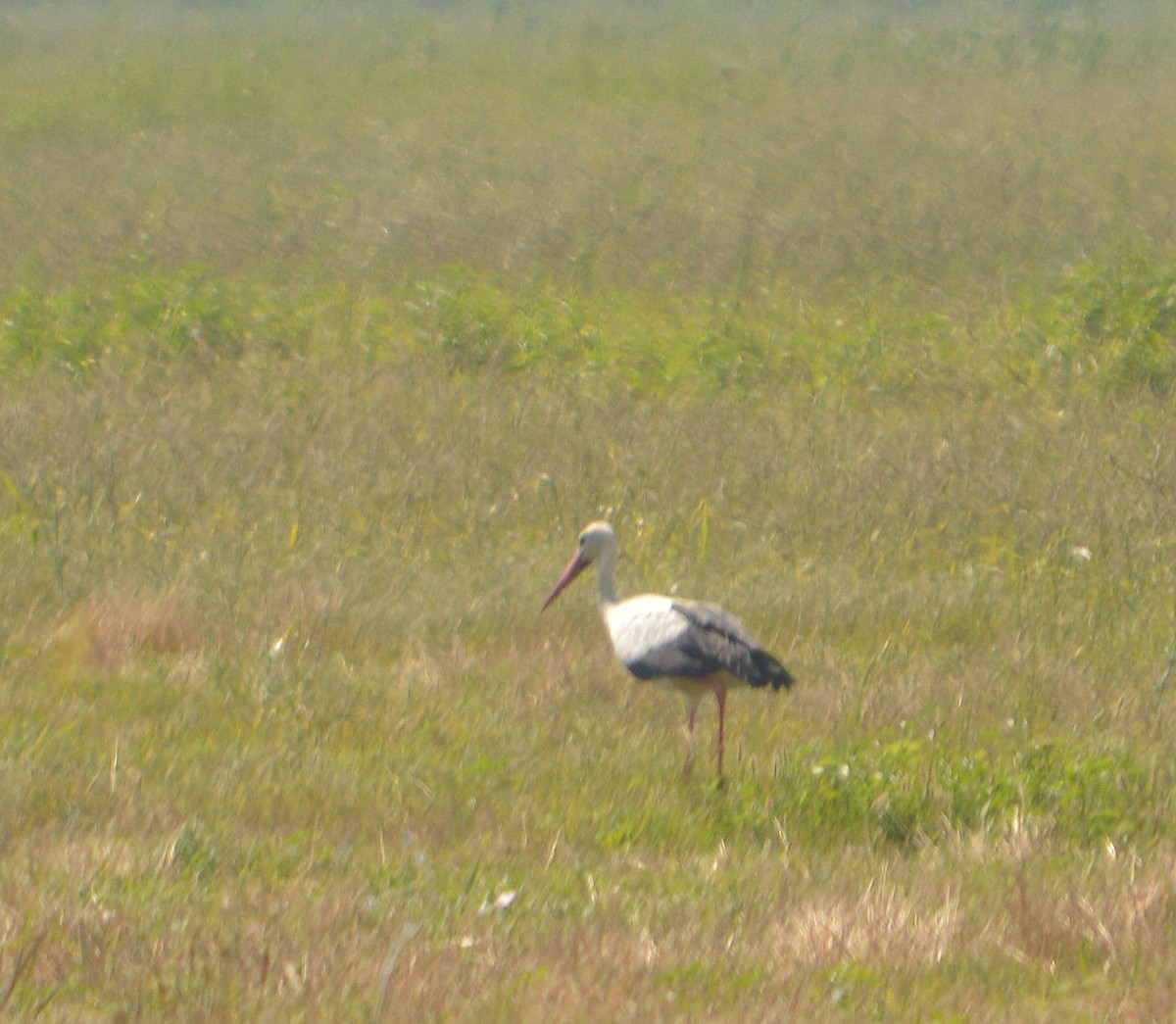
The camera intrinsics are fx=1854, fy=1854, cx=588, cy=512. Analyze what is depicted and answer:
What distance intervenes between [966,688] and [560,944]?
8.43ft

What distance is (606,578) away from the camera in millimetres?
6492

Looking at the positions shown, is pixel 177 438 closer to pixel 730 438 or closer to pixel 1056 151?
pixel 730 438

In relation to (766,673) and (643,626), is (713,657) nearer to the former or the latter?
(766,673)

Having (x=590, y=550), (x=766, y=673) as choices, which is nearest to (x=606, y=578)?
(x=590, y=550)

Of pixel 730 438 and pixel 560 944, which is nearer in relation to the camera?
pixel 560 944

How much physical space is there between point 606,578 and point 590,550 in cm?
19

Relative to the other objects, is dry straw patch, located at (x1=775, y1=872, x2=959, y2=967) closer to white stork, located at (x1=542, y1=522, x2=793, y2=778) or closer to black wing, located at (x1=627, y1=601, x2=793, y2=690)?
white stork, located at (x1=542, y1=522, x2=793, y2=778)

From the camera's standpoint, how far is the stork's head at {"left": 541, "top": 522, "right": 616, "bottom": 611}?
21.5 ft

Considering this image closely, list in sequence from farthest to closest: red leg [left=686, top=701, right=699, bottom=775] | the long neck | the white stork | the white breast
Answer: the long neck → the white breast → the white stork → red leg [left=686, top=701, right=699, bottom=775]

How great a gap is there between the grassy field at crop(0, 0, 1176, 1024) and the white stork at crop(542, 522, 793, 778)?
221 millimetres

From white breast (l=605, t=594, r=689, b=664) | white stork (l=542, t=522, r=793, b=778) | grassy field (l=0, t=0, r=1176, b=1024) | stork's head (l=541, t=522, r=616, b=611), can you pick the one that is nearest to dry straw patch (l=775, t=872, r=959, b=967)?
grassy field (l=0, t=0, r=1176, b=1024)

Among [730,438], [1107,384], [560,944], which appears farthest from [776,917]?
[1107,384]

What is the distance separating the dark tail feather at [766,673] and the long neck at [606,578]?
935 millimetres

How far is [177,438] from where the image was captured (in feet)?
30.3
